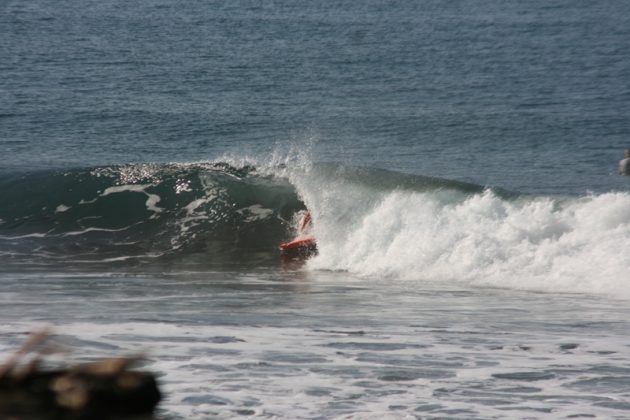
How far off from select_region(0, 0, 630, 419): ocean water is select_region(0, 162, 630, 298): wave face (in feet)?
0.22

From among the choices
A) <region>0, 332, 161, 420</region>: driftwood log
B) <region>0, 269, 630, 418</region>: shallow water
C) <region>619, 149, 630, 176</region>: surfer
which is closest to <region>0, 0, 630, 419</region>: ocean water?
<region>0, 269, 630, 418</region>: shallow water

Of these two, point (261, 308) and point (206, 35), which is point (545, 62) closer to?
point (206, 35)

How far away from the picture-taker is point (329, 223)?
22656 mm

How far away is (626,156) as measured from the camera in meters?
32.8

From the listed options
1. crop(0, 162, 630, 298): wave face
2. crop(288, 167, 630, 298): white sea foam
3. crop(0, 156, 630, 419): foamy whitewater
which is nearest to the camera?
crop(0, 156, 630, 419): foamy whitewater

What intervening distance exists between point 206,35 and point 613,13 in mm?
22656

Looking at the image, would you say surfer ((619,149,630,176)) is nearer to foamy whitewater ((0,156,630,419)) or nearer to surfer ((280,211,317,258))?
foamy whitewater ((0,156,630,419))

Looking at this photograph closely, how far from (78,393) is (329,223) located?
66.0ft

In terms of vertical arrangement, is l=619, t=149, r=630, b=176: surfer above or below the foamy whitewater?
above

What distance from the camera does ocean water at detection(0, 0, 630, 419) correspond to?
10297 mm

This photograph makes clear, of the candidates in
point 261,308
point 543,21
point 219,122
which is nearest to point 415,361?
point 261,308

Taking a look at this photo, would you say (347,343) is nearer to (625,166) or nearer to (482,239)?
(482,239)

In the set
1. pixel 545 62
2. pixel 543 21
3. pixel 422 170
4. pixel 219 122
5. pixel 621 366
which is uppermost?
pixel 543 21

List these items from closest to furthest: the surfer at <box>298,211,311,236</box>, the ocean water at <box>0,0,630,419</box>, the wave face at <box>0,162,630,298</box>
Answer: the ocean water at <box>0,0,630,419</box>
the wave face at <box>0,162,630,298</box>
the surfer at <box>298,211,311,236</box>
